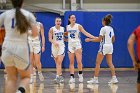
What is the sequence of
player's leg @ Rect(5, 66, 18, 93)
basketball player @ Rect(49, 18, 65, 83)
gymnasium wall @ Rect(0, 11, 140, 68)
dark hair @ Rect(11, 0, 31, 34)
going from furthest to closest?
1. gymnasium wall @ Rect(0, 11, 140, 68)
2. basketball player @ Rect(49, 18, 65, 83)
3. player's leg @ Rect(5, 66, 18, 93)
4. dark hair @ Rect(11, 0, 31, 34)

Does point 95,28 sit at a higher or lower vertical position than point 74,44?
higher

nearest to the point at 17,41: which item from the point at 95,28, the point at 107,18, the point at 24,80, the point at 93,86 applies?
the point at 24,80

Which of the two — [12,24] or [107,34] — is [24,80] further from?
[107,34]

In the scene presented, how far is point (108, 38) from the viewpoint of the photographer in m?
11.2

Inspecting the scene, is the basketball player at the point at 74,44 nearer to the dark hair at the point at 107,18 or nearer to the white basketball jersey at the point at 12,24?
the dark hair at the point at 107,18

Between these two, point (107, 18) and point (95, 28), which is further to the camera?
point (95, 28)

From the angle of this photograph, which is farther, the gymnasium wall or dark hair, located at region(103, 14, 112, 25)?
the gymnasium wall

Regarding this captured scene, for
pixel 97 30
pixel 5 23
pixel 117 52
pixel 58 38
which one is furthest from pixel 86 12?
pixel 5 23

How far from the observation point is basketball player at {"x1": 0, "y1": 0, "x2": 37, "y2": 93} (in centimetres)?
604

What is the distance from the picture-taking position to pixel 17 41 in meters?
6.06

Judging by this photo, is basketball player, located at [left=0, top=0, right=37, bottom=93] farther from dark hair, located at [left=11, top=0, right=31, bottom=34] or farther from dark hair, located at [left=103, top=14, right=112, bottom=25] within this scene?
dark hair, located at [left=103, top=14, right=112, bottom=25]

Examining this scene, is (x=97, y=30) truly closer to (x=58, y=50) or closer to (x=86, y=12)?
(x=86, y=12)

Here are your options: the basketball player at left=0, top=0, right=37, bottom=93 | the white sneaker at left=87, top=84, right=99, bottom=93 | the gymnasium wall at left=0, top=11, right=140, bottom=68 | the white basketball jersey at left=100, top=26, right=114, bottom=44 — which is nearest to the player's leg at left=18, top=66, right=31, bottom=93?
the basketball player at left=0, top=0, right=37, bottom=93

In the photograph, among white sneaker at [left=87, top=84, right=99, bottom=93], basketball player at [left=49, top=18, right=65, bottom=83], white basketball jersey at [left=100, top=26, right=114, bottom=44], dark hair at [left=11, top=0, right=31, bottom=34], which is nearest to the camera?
dark hair at [left=11, top=0, right=31, bottom=34]
